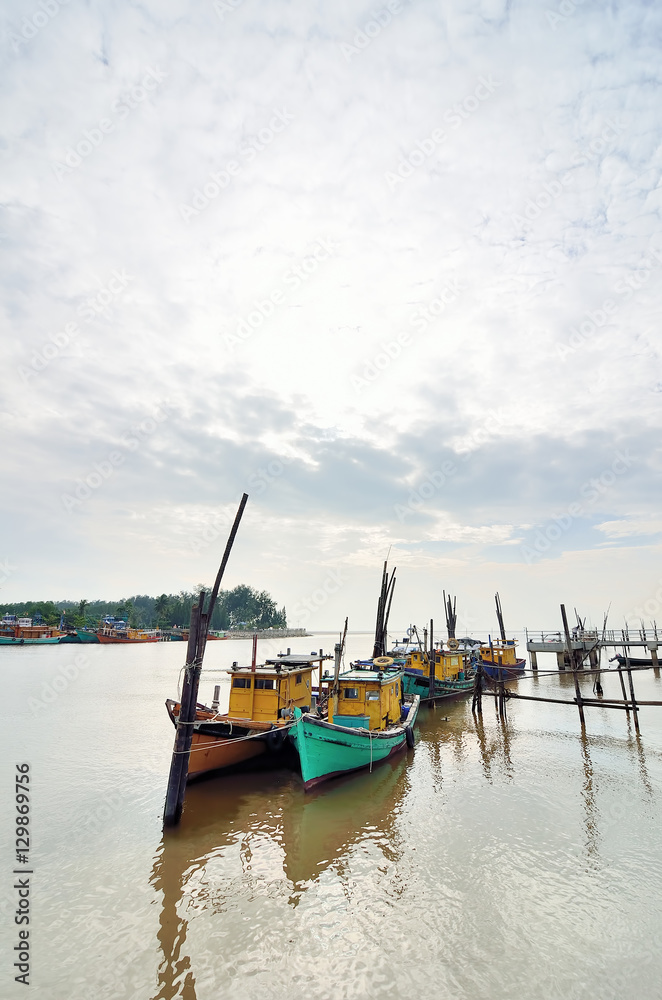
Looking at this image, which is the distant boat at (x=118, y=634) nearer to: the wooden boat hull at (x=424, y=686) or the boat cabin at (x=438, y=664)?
the boat cabin at (x=438, y=664)

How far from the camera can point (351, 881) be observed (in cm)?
1041

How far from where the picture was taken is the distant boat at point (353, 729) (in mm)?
15594

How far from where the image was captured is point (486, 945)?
823 cm

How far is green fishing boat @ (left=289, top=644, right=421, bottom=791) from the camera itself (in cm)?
1560

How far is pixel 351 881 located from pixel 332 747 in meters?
5.94

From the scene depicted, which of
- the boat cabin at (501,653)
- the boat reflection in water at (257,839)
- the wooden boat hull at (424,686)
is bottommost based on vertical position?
the boat reflection in water at (257,839)

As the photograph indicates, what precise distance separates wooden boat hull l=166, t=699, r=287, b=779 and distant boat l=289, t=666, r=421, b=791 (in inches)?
56.1

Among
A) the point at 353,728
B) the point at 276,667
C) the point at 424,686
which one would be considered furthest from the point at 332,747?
the point at 424,686

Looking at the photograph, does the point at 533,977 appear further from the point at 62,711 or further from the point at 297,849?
the point at 62,711

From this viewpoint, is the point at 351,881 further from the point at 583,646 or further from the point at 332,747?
the point at 583,646

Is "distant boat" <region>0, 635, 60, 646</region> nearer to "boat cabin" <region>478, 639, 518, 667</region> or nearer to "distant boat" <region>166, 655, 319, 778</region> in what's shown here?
"boat cabin" <region>478, 639, 518, 667</region>

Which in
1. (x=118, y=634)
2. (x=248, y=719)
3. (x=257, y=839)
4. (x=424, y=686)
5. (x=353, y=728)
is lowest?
(x=257, y=839)

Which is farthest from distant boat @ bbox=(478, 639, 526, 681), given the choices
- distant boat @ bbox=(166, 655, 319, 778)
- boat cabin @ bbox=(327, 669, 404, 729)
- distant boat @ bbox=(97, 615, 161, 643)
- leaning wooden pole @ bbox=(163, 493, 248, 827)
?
distant boat @ bbox=(97, 615, 161, 643)

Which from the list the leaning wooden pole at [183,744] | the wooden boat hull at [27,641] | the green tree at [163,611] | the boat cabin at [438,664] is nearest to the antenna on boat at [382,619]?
the boat cabin at [438,664]
